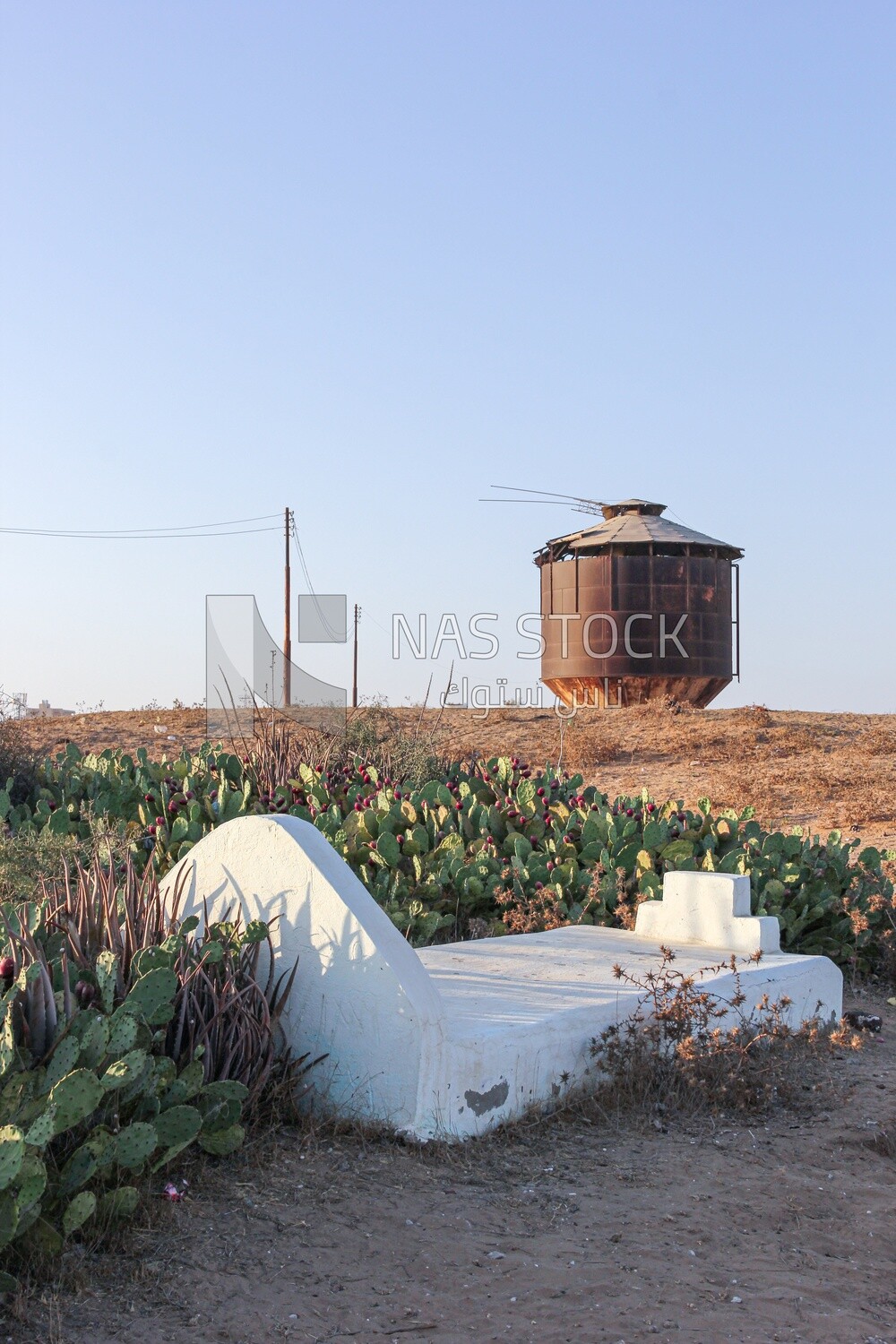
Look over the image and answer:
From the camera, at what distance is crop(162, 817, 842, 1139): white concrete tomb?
4.04 meters

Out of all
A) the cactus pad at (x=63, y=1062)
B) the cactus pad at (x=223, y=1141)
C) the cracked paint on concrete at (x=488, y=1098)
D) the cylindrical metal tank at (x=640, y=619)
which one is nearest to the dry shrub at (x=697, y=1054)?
the cracked paint on concrete at (x=488, y=1098)

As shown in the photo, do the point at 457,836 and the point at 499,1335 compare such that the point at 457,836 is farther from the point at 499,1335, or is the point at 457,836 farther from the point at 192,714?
the point at 192,714

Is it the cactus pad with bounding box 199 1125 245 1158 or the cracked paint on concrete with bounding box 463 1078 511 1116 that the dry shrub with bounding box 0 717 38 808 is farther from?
the cactus pad with bounding box 199 1125 245 1158

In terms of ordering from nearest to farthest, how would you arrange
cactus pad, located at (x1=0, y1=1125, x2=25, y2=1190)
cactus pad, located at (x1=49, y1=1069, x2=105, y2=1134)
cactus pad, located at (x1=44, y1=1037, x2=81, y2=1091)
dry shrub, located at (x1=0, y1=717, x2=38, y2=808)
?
cactus pad, located at (x1=0, y1=1125, x2=25, y2=1190) < cactus pad, located at (x1=49, y1=1069, x2=105, y2=1134) < cactus pad, located at (x1=44, y1=1037, x2=81, y2=1091) < dry shrub, located at (x1=0, y1=717, x2=38, y2=808)

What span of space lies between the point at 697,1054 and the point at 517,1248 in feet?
5.01

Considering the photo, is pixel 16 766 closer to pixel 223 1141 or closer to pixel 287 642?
pixel 223 1141

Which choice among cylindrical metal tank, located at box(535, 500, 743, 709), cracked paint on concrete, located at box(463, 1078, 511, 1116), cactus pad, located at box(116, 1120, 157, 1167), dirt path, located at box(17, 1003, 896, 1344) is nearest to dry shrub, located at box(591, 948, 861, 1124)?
dirt path, located at box(17, 1003, 896, 1344)

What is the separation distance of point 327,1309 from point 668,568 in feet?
72.9

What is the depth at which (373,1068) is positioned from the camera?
408 centimetres

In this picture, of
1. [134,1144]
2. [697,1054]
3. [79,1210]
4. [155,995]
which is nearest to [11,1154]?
[79,1210]

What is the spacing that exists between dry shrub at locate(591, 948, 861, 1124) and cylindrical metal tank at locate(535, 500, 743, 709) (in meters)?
19.1

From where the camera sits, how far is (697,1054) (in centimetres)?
464

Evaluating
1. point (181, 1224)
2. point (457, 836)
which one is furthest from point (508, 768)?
point (181, 1224)

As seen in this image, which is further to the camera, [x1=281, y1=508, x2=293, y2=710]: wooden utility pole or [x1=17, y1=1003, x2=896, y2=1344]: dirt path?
[x1=281, y1=508, x2=293, y2=710]: wooden utility pole
